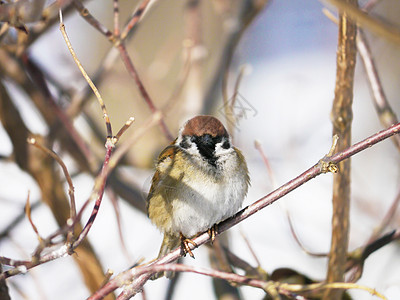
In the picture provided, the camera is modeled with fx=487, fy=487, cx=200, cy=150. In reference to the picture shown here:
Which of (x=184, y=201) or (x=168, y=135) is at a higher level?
(x=168, y=135)

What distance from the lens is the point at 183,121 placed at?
10.2ft

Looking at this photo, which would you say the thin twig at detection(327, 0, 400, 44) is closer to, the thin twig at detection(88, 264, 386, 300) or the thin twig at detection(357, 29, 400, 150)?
the thin twig at detection(88, 264, 386, 300)

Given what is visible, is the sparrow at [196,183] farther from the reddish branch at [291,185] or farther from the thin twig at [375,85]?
the thin twig at [375,85]

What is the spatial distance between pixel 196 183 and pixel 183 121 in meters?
0.98

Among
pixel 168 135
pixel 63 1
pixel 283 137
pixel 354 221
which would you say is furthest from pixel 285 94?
pixel 63 1

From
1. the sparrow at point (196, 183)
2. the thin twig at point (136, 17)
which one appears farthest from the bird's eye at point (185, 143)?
the thin twig at point (136, 17)

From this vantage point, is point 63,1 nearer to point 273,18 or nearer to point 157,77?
point 157,77

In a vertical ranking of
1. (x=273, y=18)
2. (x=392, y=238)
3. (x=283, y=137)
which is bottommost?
(x=392, y=238)

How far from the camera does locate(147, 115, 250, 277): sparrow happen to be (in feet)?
7.16

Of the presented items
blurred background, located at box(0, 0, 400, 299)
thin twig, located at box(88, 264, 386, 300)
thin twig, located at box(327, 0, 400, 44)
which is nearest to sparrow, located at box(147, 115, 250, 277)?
blurred background, located at box(0, 0, 400, 299)

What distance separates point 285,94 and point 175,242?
2741mm

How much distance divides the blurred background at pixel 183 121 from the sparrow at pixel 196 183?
13cm

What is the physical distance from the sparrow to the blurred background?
134 mm

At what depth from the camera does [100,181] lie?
1.33 metres
